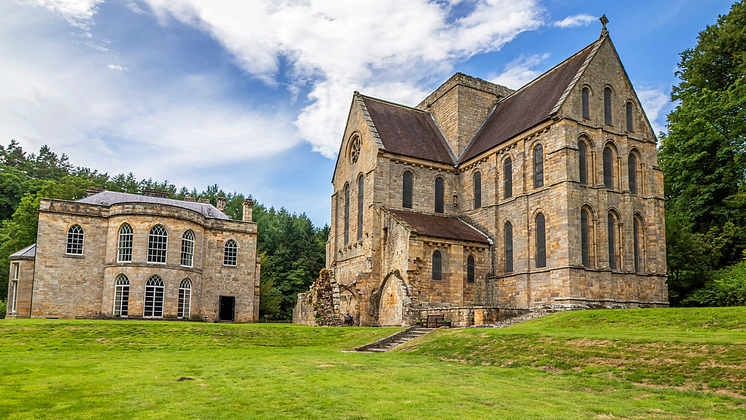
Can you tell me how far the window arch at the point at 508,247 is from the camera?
30656 mm

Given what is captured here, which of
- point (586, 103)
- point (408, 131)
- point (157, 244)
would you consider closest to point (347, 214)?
point (408, 131)

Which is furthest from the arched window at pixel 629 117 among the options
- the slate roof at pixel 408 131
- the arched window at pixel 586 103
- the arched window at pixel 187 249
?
the arched window at pixel 187 249

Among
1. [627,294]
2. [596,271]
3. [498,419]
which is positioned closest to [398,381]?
[498,419]

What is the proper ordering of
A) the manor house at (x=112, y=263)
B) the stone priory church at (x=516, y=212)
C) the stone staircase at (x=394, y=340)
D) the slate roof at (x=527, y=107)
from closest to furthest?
the stone staircase at (x=394, y=340) < the stone priory church at (x=516, y=212) < the slate roof at (x=527, y=107) < the manor house at (x=112, y=263)

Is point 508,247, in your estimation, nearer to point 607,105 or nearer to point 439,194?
point 439,194

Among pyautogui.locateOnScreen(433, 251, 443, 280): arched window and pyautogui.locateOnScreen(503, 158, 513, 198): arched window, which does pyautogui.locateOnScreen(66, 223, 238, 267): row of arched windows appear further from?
pyautogui.locateOnScreen(503, 158, 513, 198): arched window

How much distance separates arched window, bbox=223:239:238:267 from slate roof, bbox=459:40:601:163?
1849 cm

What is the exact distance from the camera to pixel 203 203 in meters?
47.4

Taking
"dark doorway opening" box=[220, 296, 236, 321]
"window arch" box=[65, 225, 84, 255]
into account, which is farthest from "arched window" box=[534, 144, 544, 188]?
"window arch" box=[65, 225, 84, 255]

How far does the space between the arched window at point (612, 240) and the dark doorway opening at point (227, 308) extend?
1046 inches

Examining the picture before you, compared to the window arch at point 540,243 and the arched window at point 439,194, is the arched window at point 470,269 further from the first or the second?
the arched window at point 439,194

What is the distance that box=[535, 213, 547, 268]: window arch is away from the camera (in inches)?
1109

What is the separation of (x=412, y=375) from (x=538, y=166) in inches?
772

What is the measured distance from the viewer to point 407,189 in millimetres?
35281
